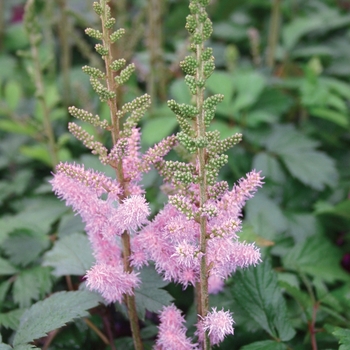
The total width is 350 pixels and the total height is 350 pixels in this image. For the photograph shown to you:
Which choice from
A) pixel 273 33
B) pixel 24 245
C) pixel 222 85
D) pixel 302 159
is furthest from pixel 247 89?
pixel 24 245

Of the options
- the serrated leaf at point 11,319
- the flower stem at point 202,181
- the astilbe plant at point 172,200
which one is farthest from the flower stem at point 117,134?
the serrated leaf at point 11,319

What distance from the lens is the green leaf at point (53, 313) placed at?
0.83m

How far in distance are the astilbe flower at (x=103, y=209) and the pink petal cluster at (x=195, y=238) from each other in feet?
0.13

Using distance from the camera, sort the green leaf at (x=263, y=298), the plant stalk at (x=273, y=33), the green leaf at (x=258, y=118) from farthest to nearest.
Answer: the plant stalk at (x=273, y=33) → the green leaf at (x=258, y=118) → the green leaf at (x=263, y=298)

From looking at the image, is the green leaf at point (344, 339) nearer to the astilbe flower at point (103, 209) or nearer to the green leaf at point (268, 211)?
the astilbe flower at point (103, 209)

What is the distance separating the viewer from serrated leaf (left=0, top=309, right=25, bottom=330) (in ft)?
3.31

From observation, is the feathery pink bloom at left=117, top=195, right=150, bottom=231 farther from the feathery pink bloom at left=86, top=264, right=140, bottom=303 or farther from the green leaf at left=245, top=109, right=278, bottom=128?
the green leaf at left=245, top=109, right=278, bottom=128

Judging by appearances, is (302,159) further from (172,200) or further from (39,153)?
(172,200)

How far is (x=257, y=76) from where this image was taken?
1945 mm

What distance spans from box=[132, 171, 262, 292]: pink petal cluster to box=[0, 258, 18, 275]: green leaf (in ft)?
1.68

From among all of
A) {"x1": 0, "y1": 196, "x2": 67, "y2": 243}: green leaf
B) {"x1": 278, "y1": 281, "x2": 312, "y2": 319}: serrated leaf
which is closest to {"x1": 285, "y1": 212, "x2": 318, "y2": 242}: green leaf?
{"x1": 278, "y1": 281, "x2": 312, "y2": 319}: serrated leaf

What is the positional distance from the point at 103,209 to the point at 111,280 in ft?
0.38

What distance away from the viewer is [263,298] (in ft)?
3.20

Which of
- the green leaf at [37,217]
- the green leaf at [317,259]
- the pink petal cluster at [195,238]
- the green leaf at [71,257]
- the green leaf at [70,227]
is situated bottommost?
the green leaf at [317,259]
